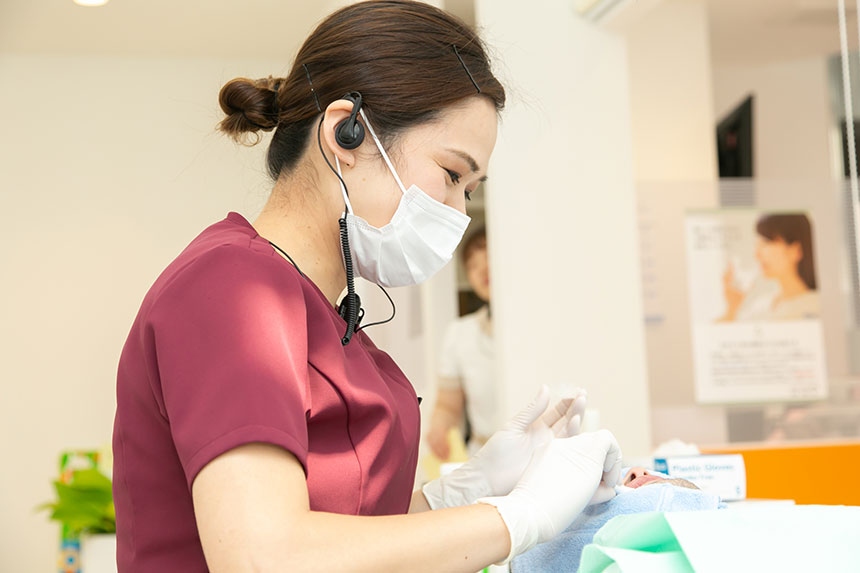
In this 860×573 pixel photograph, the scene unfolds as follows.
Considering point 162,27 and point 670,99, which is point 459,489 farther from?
point 162,27

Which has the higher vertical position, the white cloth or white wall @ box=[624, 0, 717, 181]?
white wall @ box=[624, 0, 717, 181]

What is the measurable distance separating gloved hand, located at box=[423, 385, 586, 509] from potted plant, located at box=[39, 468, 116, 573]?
1.34m

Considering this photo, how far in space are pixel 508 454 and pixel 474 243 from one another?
235cm

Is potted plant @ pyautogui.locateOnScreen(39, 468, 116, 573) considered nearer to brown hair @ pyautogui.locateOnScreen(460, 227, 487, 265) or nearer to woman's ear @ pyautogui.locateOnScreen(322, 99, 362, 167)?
woman's ear @ pyautogui.locateOnScreen(322, 99, 362, 167)

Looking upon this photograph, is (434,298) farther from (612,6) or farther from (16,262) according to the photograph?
(16,262)

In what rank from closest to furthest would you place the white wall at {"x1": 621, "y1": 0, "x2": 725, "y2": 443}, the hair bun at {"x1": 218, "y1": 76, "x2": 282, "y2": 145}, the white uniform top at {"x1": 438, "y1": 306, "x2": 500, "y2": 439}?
the hair bun at {"x1": 218, "y1": 76, "x2": 282, "y2": 145} < the white wall at {"x1": 621, "y1": 0, "x2": 725, "y2": 443} < the white uniform top at {"x1": 438, "y1": 306, "x2": 500, "y2": 439}

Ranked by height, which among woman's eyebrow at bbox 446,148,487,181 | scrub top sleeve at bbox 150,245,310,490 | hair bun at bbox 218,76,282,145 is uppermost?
hair bun at bbox 218,76,282,145

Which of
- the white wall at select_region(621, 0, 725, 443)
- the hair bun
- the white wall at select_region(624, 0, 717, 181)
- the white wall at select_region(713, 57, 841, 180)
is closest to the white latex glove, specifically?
the hair bun

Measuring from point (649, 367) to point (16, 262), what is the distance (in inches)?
112

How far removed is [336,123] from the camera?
97 centimetres

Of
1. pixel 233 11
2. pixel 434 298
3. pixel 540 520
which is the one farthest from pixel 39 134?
pixel 540 520

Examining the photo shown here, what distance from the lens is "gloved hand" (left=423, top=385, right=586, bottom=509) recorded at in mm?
1133

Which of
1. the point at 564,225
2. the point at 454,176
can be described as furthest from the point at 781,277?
the point at 454,176

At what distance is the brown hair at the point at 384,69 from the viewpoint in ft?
3.18
